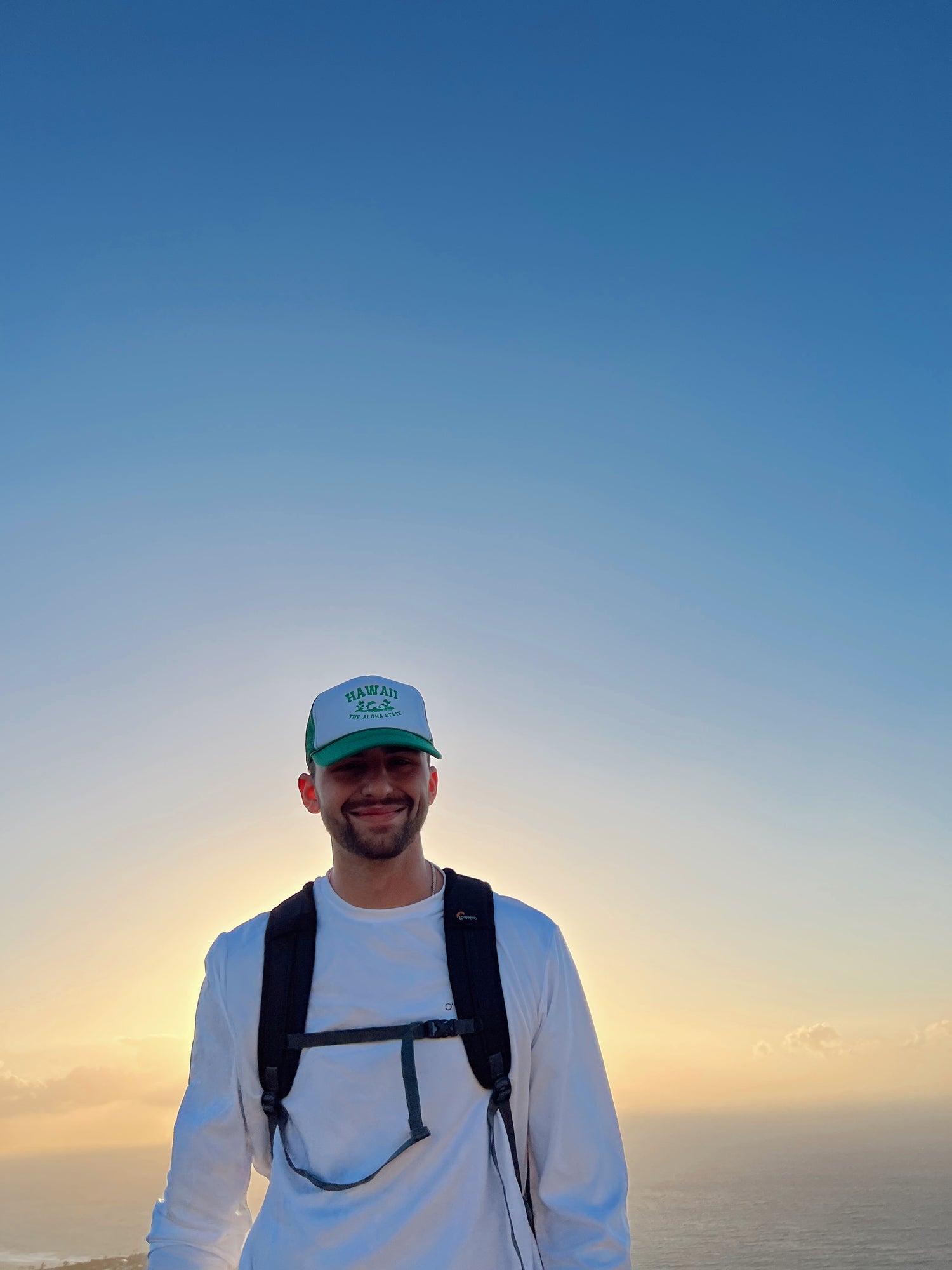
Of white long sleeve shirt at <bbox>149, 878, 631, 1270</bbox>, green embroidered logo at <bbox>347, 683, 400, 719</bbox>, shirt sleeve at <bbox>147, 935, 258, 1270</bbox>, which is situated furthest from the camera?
green embroidered logo at <bbox>347, 683, 400, 719</bbox>

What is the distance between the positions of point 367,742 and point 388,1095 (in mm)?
1871

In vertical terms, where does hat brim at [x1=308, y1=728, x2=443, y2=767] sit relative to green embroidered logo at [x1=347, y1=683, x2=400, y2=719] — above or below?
below

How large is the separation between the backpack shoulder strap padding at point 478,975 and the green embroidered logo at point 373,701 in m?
1.08

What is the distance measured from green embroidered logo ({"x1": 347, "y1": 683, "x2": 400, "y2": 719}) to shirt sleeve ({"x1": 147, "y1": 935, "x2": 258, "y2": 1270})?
1.64 meters

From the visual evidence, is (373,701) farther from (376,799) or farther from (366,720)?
(376,799)

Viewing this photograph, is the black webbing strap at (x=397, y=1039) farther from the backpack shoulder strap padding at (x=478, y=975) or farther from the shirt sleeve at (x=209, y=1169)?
the shirt sleeve at (x=209, y=1169)

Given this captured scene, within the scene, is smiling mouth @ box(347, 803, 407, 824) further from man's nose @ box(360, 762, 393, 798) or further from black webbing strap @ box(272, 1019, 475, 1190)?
black webbing strap @ box(272, 1019, 475, 1190)

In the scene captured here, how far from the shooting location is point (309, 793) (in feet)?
19.7

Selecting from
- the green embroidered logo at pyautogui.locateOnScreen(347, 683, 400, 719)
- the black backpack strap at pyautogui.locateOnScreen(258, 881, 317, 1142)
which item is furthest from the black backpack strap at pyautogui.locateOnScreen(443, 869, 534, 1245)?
the green embroidered logo at pyautogui.locateOnScreen(347, 683, 400, 719)

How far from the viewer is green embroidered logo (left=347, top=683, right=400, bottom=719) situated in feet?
18.4

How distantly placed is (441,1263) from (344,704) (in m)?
2.92

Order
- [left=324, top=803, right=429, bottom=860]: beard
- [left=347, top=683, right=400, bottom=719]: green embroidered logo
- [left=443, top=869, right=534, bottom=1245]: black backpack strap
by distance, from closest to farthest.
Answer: [left=443, top=869, right=534, bottom=1245]: black backpack strap < [left=324, top=803, right=429, bottom=860]: beard < [left=347, top=683, right=400, bottom=719]: green embroidered logo

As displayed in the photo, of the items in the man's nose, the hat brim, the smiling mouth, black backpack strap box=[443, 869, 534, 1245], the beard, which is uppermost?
the hat brim

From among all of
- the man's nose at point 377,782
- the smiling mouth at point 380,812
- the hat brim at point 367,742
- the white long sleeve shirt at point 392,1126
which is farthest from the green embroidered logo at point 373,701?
the white long sleeve shirt at point 392,1126
